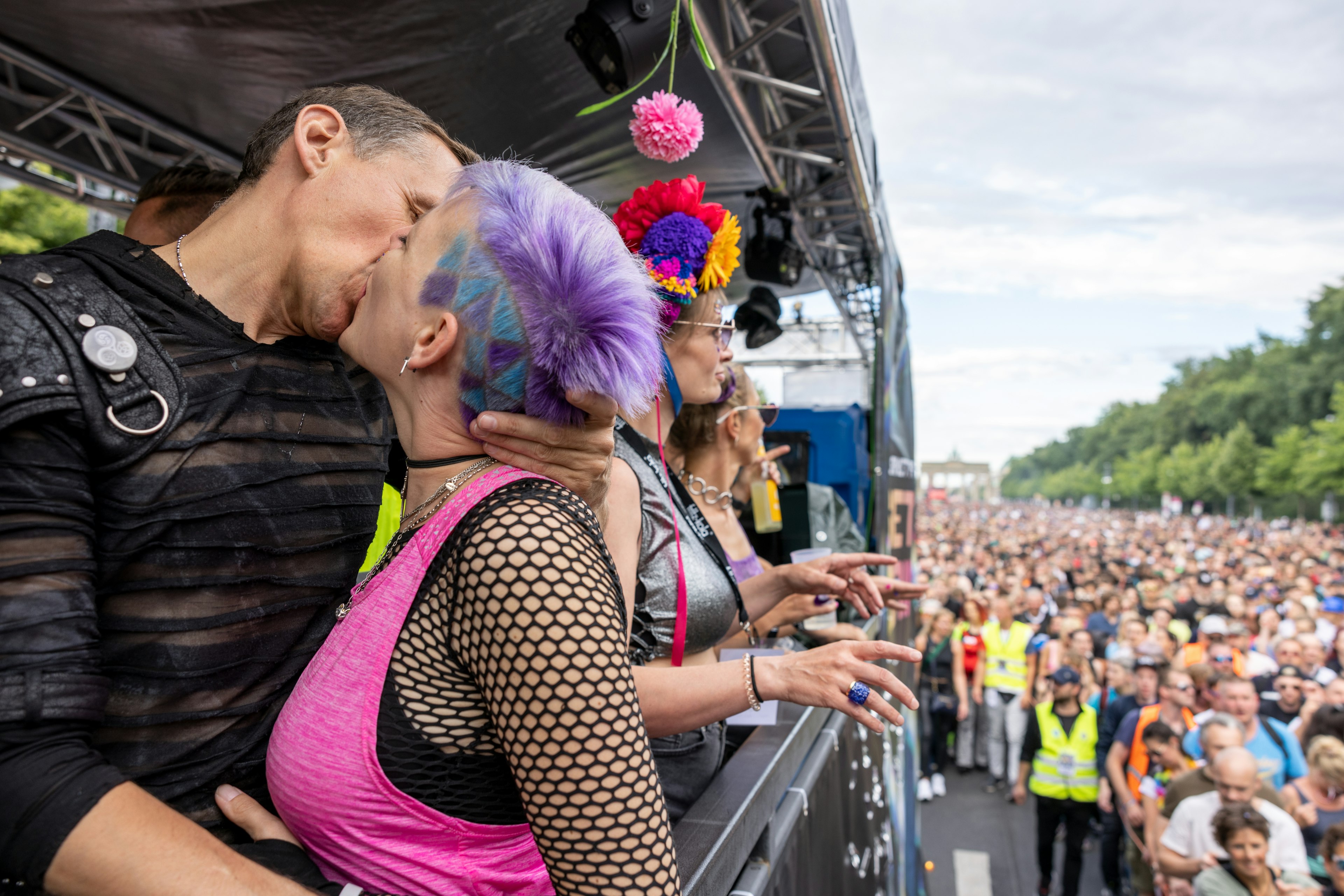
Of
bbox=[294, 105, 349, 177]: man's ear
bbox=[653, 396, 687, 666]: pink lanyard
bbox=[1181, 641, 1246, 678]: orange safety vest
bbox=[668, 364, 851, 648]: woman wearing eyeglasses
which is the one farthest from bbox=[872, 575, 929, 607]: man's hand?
bbox=[1181, 641, 1246, 678]: orange safety vest

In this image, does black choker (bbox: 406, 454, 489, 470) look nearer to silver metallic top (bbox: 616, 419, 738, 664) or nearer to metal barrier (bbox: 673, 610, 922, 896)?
metal barrier (bbox: 673, 610, 922, 896)

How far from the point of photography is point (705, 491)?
3.20 meters

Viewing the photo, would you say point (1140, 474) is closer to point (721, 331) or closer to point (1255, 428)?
point (1255, 428)

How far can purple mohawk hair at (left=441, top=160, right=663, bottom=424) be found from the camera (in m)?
1.07

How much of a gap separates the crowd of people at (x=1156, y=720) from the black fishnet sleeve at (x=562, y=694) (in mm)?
5600

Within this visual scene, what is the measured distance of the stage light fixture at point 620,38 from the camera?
3264 mm

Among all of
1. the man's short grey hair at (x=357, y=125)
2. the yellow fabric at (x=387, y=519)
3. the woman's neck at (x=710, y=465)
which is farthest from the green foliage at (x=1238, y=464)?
the man's short grey hair at (x=357, y=125)

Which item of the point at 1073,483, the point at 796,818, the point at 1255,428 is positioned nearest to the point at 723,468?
the point at 796,818

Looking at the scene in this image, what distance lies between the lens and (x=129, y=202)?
6.06 m

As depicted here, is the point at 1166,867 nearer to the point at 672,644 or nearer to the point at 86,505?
the point at 672,644

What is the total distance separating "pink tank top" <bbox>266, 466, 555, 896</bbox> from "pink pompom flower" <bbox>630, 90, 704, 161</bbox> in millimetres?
2146

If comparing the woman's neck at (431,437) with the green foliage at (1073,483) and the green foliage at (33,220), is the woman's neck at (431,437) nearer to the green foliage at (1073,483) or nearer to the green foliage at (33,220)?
the green foliage at (33,220)

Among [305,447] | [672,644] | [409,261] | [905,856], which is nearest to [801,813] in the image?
[672,644]

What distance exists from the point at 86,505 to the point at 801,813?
5.89 ft
